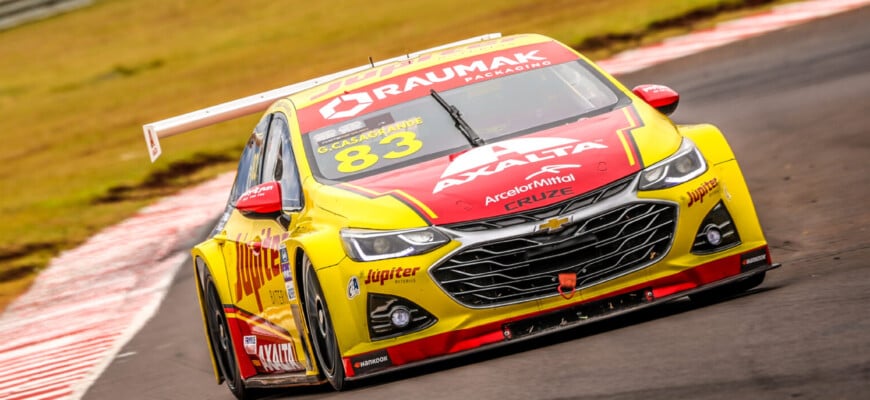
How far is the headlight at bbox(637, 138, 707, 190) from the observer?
6.50 metres

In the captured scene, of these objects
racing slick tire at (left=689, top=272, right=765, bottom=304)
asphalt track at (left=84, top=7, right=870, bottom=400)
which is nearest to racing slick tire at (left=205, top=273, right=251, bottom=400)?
asphalt track at (left=84, top=7, right=870, bottom=400)

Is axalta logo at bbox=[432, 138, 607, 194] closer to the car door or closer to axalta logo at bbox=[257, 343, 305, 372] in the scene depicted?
the car door

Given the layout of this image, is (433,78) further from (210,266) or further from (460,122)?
(210,266)

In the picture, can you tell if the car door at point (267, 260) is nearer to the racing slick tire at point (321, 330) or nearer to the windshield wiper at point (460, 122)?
the racing slick tire at point (321, 330)

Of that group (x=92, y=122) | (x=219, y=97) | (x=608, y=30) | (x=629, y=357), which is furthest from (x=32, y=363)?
(x=92, y=122)

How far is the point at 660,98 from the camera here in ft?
24.7

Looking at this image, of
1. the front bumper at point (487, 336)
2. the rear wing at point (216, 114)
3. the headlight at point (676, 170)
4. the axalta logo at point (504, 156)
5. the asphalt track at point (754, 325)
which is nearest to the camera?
the asphalt track at point (754, 325)

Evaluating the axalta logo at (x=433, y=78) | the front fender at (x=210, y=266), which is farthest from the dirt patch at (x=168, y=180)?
the axalta logo at (x=433, y=78)

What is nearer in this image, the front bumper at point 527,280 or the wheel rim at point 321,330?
the front bumper at point 527,280

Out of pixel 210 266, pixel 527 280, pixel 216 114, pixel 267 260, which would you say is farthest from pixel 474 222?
pixel 216 114

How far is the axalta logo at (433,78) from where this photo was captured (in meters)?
7.79

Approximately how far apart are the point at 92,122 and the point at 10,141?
5.19ft

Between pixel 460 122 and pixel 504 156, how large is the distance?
742 millimetres

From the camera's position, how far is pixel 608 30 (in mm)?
22734
